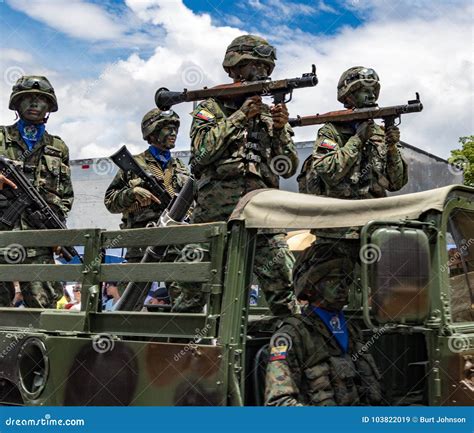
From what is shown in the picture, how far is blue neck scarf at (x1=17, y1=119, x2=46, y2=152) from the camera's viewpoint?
6.14 metres

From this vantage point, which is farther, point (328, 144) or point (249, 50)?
point (328, 144)

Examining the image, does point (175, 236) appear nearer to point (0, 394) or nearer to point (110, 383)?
point (110, 383)

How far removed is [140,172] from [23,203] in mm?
1273

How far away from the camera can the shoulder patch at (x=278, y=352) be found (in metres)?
3.50

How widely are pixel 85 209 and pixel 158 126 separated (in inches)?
441

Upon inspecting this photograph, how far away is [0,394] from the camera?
4316 millimetres

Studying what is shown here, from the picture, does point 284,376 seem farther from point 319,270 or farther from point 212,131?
point 212,131

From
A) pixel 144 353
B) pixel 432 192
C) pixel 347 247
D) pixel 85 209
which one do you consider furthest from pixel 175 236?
pixel 85 209

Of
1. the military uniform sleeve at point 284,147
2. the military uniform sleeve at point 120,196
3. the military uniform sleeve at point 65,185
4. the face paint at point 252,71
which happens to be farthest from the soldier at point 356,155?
the military uniform sleeve at point 65,185

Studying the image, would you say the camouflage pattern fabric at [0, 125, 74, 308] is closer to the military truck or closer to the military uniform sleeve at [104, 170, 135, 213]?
the military uniform sleeve at [104, 170, 135, 213]

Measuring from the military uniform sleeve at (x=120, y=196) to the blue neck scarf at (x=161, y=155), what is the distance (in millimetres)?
375

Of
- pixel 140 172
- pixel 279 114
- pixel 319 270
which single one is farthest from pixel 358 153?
pixel 319 270

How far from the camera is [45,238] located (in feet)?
14.3

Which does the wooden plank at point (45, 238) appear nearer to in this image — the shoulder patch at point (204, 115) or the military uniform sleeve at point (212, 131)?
the military uniform sleeve at point (212, 131)
